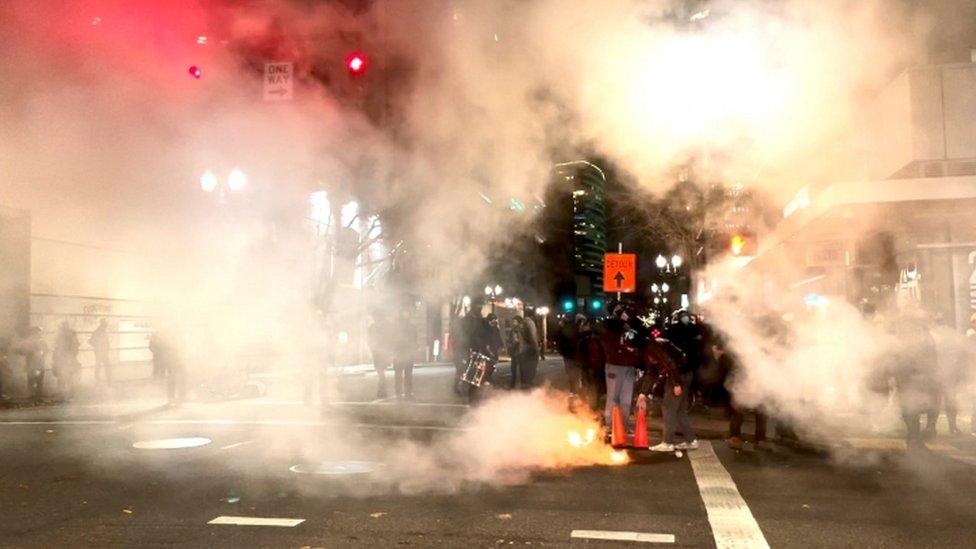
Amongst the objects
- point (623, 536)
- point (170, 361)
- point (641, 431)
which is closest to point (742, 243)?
point (641, 431)

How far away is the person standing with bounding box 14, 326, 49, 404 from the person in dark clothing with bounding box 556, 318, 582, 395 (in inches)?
381

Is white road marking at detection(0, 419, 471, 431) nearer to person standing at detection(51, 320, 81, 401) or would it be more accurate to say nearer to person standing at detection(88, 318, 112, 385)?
person standing at detection(51, 320, 81, 401)

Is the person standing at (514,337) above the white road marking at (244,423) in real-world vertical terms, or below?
above

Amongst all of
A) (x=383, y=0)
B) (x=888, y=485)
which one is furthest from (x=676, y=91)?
(x=888, y=485)

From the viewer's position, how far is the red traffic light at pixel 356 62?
8.18m

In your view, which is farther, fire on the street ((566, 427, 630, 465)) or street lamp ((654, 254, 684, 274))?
street lamp ((654, 254, 684, 274))

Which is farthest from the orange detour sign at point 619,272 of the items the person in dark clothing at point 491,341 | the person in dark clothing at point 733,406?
the person in dark clothing at point 733,406

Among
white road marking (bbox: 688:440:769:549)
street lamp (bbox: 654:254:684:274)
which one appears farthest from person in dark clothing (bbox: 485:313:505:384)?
street lamp (bbox: 654:254:684:274)

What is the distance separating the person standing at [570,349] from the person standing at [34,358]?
9675mm

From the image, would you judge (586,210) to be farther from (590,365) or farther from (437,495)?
(437,495)

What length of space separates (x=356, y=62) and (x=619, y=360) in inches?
178

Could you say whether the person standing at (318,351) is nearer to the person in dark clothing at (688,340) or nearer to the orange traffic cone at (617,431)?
the orange traffic cone at (617,431)

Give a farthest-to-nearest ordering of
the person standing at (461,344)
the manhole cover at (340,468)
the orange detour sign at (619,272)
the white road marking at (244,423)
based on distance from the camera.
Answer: the orange detour sign at (619,272), the person standing at (461,344), the white road marking at (244,423), the manhole cover at (340,468)

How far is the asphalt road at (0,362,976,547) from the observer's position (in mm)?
5062
